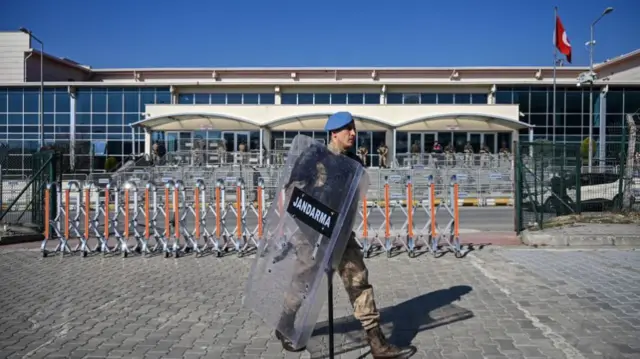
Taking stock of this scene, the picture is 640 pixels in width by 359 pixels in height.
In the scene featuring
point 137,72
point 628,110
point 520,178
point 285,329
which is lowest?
point 285,329

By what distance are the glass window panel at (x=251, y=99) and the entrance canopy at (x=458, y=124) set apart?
44.6ft

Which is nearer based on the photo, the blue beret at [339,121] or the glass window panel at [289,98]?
the blue beret at [339,121]

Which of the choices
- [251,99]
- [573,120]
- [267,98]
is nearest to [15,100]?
[251,99]

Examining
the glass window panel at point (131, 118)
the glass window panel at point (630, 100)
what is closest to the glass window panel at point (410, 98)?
the glass window panel at point (630, 100)

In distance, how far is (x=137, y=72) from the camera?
180 ft

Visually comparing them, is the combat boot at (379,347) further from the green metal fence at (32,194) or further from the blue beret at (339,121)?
the green metal fence at (32,194)

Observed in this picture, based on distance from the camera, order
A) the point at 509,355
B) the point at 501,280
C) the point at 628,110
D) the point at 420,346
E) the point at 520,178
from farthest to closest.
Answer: the point at 628,110
the point at 520,178
the point at 501,280
the point at 420,346
the point at 509,355

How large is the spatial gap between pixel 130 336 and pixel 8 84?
4612 centimetres

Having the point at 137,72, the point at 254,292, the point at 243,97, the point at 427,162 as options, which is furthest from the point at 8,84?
the point at 254,292

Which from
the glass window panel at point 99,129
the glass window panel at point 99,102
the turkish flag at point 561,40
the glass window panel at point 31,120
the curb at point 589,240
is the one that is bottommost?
the curb at point 589,240

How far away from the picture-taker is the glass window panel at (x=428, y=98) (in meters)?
42.7

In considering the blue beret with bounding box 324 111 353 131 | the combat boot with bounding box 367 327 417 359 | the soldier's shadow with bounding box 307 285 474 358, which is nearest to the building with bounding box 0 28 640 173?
the soldier's shadow with bounding box 307 285 474 358

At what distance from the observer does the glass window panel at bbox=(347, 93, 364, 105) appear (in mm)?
42906

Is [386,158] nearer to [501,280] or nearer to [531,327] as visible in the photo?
[501,280]
